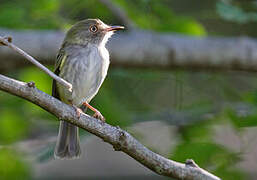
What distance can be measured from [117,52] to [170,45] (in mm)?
527

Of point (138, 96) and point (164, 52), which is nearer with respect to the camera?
point (164, 52)

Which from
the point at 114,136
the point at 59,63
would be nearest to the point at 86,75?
the point at 59,63

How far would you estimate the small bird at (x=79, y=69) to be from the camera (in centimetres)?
416

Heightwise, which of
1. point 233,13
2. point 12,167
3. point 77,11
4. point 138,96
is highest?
point 77,11

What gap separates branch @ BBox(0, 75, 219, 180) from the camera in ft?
9.05

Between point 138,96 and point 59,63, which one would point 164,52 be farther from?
point 59,63

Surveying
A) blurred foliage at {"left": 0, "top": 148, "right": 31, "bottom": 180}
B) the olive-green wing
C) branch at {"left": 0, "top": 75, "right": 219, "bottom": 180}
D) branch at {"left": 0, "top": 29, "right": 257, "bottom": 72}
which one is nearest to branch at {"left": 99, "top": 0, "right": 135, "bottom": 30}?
branch at {"left": 0, "top": 29, "right": 257, "bottom": 72}

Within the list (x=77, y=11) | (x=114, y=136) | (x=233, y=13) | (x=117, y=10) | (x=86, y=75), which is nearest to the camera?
(x=114, y=136)

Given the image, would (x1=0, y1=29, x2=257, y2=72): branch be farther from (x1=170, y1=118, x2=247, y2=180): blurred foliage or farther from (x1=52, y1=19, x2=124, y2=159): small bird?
(x1=170, y1=118, x2=247, y2=180): blurred foliage

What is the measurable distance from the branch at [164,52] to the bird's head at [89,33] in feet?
2.91

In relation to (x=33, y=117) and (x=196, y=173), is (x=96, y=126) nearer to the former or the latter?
(x=196, y=173)

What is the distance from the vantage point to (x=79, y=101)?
14.1 ft

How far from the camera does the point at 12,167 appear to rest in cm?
461

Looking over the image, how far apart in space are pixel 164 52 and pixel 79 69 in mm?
1539
